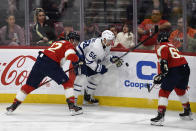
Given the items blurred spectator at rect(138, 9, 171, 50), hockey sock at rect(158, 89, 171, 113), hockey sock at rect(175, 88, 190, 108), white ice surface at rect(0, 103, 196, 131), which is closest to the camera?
white ice surface at rect(0, 103, 196, 131)

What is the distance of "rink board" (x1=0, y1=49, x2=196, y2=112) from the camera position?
22.3ft

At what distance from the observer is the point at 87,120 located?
6230 millimetres

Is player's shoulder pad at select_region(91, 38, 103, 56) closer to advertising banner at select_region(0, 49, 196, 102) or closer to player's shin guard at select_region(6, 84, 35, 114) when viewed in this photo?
advertising banner at select_region(0, 49, 196, 102)

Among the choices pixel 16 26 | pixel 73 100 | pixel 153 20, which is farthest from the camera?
A: pixel 16 26

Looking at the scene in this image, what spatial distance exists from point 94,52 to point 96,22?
0.64 metres

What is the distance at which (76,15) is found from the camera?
7.27m

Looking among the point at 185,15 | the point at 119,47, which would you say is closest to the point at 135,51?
the point at 119,47

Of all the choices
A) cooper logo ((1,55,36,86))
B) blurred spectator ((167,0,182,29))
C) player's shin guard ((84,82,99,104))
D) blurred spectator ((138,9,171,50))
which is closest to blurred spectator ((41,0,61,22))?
cooper logo ((1,55,36,86))

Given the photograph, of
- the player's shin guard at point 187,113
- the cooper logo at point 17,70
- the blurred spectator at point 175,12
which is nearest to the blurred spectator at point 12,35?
the cooper logo at point 17,70

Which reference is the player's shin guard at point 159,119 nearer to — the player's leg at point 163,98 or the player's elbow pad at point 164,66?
the player's leg at point 163,98

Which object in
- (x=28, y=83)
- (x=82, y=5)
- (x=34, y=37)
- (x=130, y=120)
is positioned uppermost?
(x=82, y=5)

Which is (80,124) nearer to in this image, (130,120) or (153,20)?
(130,120)

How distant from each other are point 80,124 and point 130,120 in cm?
65

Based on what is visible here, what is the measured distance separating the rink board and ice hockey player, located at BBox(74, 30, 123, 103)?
14cm
